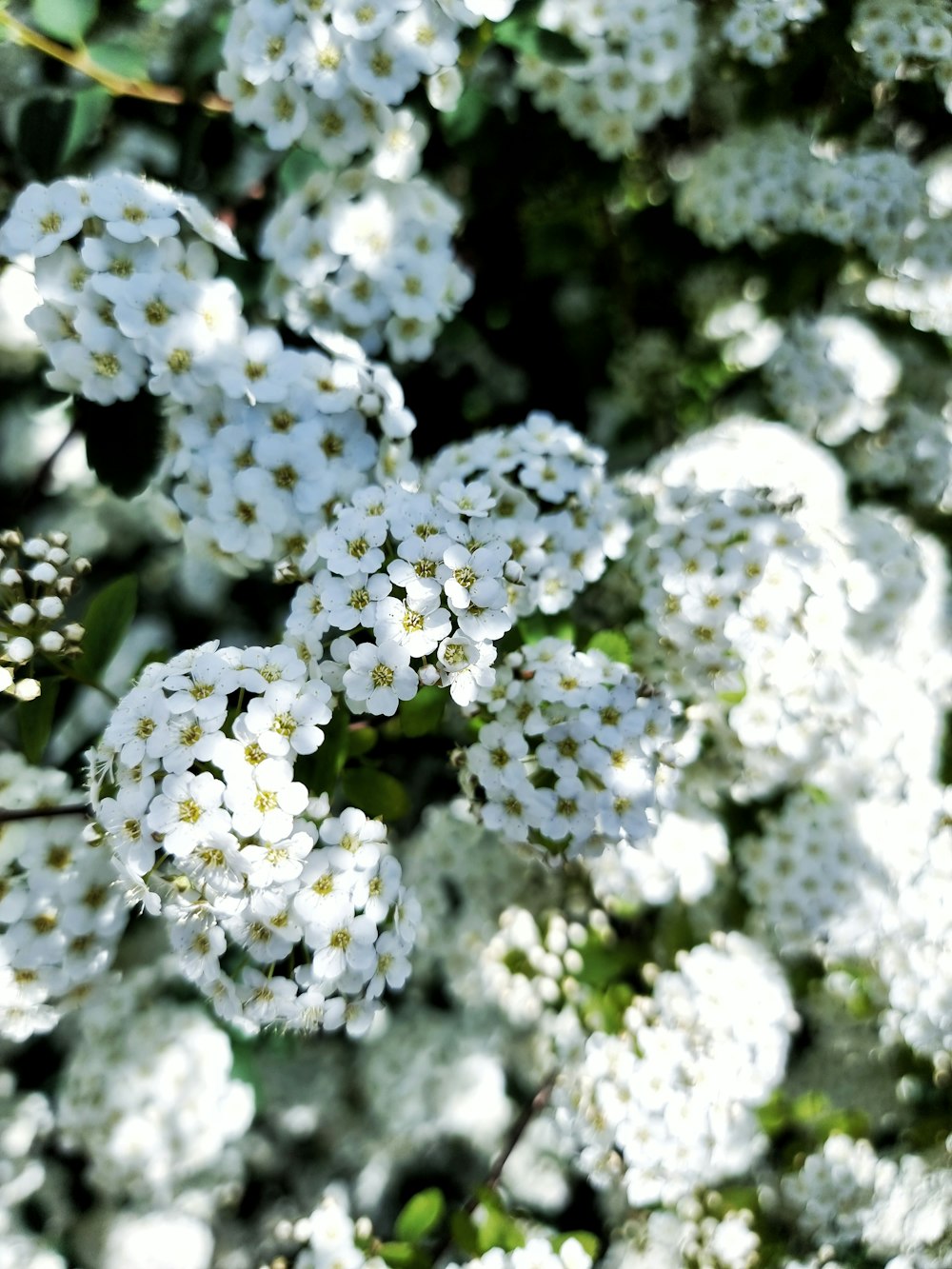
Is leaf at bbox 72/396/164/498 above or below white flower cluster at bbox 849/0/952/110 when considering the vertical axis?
below

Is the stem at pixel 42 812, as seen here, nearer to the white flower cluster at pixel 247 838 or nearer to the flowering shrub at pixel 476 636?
the flowering shrub at pixel 476 636

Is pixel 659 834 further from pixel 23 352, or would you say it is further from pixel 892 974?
pixel 23 352

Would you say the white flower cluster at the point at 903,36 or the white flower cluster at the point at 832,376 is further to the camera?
the white flower cluster at the point at 832,376

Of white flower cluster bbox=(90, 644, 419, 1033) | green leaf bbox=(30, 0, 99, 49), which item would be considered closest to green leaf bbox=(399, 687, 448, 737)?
white flower cluster bbox=(90, 644, 419, 1033)

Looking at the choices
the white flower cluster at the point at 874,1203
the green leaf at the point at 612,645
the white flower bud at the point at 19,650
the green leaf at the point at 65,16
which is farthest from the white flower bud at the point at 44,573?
the white flower cluster at the point at 874,1203

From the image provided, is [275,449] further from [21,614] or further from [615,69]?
[615,69]

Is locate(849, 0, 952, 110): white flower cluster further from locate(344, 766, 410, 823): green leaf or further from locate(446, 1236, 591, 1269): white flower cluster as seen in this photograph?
locate(446, 1236, 591, 1269): white flower cluster
